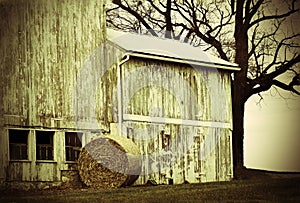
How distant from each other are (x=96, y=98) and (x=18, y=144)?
143 inches

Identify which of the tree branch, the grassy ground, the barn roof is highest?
the tree branch

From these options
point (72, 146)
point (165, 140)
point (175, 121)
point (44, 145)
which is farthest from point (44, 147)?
point (175, 121)

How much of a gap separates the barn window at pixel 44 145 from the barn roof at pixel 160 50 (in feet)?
14.2

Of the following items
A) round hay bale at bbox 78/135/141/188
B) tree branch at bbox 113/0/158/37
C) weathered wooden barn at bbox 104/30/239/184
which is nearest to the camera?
round hay bale at bbox 78/135/141/188

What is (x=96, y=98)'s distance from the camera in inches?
962

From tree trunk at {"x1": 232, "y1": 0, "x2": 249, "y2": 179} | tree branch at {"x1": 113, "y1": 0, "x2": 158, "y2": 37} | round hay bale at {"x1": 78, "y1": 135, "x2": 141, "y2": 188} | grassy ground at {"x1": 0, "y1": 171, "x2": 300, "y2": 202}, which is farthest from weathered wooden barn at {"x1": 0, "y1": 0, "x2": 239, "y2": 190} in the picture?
tree branch at {"x1": 113, "y1": 0, "x2": 158, "y2": 37}

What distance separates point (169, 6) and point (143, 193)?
66.5ft

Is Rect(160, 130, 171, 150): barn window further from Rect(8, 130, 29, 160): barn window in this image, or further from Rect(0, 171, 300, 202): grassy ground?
Rect(0, 171, 300, 202): grassy ground

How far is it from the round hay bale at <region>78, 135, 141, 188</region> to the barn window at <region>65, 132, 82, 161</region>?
0.44 metres

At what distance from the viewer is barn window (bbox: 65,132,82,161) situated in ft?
76.9

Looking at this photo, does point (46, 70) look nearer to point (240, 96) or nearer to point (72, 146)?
point (72, 146)

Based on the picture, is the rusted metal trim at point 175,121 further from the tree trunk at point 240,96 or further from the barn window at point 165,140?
the tree trunk at point 240,96

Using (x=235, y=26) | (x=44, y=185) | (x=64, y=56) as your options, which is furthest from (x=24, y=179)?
(x=235, y=26)

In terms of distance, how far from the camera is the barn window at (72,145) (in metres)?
23.4
